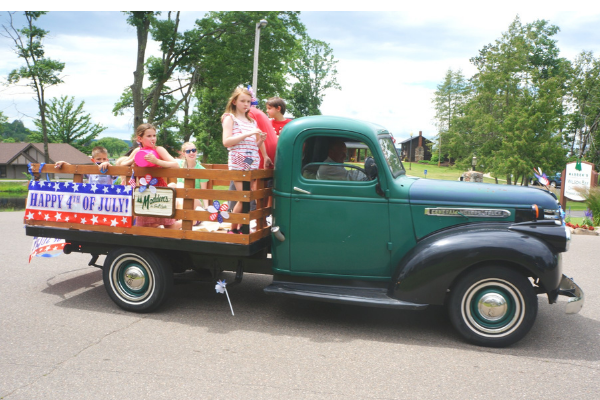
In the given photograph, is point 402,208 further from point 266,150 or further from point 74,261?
point 74,261

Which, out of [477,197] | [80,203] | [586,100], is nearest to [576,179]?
[477,197]

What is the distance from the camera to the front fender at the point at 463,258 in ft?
12.8

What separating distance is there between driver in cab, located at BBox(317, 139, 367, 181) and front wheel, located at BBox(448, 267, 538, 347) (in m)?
1.36

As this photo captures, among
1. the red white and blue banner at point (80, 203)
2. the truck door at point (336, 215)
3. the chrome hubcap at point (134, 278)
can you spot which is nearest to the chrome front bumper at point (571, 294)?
the truck door at point (336, 215)

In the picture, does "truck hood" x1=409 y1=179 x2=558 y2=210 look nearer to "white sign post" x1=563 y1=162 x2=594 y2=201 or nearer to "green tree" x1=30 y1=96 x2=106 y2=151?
"white sign post" x1=563 y1=162 x2=594 y2=201

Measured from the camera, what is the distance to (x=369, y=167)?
4328 mm

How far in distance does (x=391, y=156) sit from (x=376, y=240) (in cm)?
91

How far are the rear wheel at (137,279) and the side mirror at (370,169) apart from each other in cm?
228

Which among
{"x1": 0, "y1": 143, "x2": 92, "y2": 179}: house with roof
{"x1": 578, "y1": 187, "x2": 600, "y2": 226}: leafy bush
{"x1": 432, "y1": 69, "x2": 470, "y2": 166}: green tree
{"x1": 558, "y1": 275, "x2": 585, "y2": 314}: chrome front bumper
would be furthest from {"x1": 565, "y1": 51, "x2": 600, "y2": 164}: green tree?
{"x1": 0, "y1": 143, "x2": 92, "y2": 179}: house with roof

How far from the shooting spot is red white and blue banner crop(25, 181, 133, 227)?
476 cm

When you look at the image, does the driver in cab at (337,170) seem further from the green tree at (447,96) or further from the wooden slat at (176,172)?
the green tree at (447,96)

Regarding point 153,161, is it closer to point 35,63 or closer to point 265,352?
point 265,352

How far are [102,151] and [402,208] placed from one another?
12.6 feet

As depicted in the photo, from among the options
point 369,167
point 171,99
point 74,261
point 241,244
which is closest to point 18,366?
point 241,244
